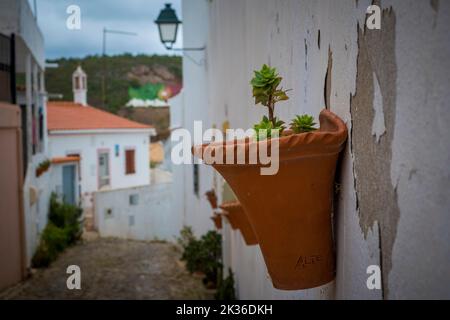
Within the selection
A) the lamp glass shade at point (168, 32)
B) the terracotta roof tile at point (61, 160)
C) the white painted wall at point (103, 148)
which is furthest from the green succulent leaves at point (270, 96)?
the white painted wall at point (103, 148)

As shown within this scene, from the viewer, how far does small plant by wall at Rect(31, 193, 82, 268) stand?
8.91m

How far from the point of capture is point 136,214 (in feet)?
56.0

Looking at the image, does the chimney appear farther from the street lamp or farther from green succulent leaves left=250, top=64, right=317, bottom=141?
green succulent leaves left=250, top=64, right=317, bottom=141

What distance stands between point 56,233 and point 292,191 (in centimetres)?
1049

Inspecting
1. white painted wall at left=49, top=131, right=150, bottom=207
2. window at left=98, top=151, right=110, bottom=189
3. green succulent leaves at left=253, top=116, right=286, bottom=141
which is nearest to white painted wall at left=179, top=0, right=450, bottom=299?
green succulent leaves at left=253, top=116, right=286, bottom=141

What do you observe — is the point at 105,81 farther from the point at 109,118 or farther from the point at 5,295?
the point at 5,295

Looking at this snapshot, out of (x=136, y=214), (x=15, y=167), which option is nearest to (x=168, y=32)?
(x=15, y=167)

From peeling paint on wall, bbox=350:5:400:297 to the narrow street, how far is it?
6.13 meters

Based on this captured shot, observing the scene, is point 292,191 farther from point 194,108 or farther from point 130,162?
point 130,162

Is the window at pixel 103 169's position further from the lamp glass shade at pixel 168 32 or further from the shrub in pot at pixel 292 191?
the shrub in pot at pixel 292 191

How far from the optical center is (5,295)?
6863 mm

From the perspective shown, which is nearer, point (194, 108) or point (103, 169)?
point (194, 108)

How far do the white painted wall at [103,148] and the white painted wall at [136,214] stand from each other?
6.79ft
